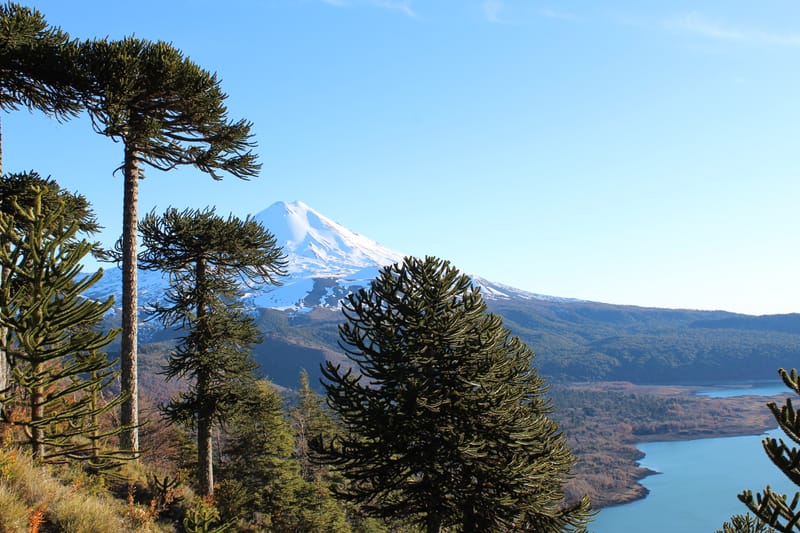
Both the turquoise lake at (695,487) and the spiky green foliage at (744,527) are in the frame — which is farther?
the turquoise lake at (695,487)

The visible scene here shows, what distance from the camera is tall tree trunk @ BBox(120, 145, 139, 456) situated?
12.6 m

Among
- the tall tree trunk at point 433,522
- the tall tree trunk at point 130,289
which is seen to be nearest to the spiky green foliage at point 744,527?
the tall tree trunk at point 433,522

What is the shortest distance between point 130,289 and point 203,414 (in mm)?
4048

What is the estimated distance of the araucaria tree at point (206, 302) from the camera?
14805mm

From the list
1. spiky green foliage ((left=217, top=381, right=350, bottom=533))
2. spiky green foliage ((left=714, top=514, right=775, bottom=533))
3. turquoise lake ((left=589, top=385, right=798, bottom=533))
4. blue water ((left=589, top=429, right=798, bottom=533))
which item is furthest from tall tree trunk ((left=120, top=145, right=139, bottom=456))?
blue water ((left=589, top=429, right=798, bottom=533))

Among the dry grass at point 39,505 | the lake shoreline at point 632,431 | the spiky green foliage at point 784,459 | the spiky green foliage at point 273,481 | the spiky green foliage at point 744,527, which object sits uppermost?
the spiky green foliage at point 784,459

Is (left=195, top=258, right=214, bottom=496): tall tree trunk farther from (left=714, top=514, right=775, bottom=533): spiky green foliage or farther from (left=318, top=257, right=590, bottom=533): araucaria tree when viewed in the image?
(left=714, top=514, right=775, bottom=533): spiky green foliage

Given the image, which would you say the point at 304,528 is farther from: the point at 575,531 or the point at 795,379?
the point at 795,379

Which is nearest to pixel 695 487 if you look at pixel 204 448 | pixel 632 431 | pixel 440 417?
pixel 632 431

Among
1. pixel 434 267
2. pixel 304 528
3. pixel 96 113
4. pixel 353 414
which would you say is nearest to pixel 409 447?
pixel 353 414

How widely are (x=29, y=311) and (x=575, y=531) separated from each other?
1150cm

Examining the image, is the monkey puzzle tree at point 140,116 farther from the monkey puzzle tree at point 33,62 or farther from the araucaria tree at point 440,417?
the araucaria tree at point 440,417

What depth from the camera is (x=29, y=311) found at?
14.1 feet

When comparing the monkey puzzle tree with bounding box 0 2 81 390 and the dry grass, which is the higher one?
the monkey puzzle tree with bounding box 0 2 81 390
